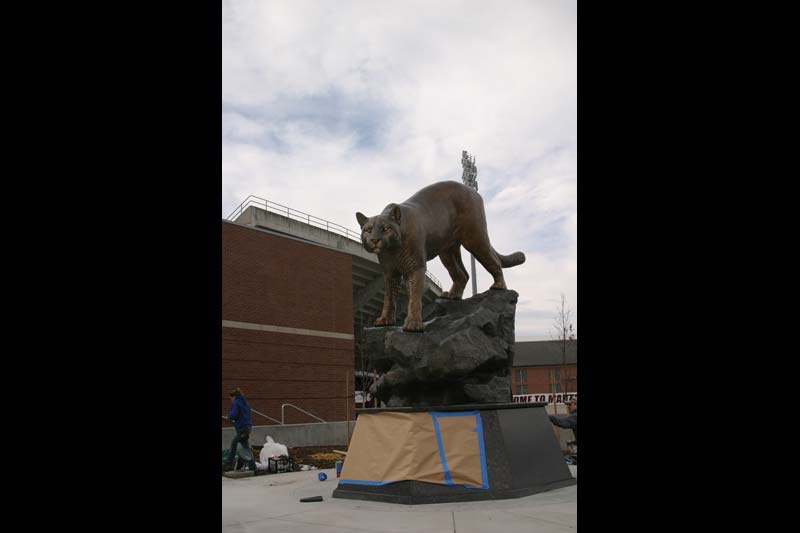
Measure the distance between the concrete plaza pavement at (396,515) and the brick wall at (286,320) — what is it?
12.9 meters

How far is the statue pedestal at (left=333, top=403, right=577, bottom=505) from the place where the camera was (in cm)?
754

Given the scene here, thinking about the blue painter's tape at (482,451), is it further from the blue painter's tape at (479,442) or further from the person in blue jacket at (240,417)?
the person in blue jacket at (240,417)

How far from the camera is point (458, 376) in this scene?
333 inches

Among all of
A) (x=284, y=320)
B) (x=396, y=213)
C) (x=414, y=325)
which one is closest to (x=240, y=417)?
(x=414, y=325)

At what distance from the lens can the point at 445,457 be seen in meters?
7.67

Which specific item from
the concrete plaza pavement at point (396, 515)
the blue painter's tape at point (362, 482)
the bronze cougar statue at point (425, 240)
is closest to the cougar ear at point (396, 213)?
the bronze cougar statue at point (425, 240)

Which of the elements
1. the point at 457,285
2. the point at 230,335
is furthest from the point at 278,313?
the point at 457,285

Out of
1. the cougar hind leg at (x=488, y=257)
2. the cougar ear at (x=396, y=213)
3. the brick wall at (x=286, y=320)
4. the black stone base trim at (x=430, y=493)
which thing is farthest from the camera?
the brick wall at (x=286, y=320)

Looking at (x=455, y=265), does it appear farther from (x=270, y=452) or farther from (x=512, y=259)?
(x=270, y=452)

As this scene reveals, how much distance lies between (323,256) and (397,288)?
15.5m

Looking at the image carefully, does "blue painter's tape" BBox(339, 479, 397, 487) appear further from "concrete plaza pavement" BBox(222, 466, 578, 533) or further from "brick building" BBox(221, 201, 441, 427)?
"brick building" BBox(221, 201, 441, 427)

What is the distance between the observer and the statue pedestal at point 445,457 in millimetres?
7535
